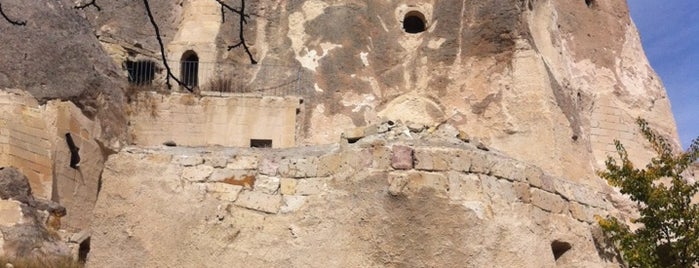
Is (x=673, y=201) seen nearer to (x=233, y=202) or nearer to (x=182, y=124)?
(x=233, y=202)

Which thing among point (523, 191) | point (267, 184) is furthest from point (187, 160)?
point (523, 191)

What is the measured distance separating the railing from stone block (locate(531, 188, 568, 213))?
33.3ft

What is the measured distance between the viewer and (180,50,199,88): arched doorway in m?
17.6

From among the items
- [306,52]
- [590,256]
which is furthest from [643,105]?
[590,256]

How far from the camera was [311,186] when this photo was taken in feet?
19.9

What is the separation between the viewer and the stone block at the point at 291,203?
5988mm

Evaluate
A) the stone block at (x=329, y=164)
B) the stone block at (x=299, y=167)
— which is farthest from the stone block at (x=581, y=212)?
the stone block at (x=299, y=167)

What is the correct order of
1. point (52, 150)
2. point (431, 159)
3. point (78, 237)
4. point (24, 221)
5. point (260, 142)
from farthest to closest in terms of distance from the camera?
point (260, 142)
point (52, 150)
point (78, 237)
point (24, 221)
point (431, 159)

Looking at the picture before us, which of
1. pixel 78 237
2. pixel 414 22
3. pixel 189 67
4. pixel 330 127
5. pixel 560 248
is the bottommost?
pixel 78 237

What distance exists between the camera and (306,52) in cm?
1703

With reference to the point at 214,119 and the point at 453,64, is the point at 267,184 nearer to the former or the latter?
the point at 214,119

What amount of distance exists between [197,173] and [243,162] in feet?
1.09

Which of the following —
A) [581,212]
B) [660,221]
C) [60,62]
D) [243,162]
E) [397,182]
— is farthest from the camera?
[60,62]

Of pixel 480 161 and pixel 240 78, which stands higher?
pixel 240 78
